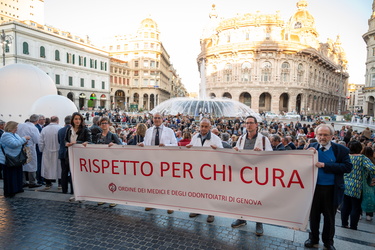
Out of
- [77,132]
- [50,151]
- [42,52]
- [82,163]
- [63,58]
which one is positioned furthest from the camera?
[63,58]

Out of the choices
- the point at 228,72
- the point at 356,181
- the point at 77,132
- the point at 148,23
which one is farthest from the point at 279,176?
the point at 148,23

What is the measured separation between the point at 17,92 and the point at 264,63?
157ft

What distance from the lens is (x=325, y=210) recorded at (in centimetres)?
359

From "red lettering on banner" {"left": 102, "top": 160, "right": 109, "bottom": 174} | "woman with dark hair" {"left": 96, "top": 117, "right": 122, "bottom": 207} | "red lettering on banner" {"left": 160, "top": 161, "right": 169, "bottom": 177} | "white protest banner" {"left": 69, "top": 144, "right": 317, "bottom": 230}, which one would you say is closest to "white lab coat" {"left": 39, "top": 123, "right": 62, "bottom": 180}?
"white protest banner" {"left": 69, "top": 144, "right": 317, "bottom": 230}

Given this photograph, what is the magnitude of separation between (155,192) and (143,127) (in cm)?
186

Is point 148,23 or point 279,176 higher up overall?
point 148,23

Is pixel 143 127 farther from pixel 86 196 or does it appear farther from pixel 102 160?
pixel 86 196

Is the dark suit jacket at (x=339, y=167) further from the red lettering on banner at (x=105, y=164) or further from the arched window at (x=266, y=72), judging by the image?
the arched window at (x=266, y=72)

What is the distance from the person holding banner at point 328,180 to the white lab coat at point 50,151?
19.7ft

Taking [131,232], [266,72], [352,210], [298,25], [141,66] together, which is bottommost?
[131,232]

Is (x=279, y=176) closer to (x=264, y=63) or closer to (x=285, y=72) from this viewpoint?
(x=264, y=63)

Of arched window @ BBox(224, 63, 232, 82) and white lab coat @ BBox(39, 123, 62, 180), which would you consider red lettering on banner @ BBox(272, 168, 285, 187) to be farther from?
arched window @ BBox(224, 63, 232, 82)

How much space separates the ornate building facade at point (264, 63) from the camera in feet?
165

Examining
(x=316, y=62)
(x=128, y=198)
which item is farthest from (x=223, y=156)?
(x=316, y=62)
